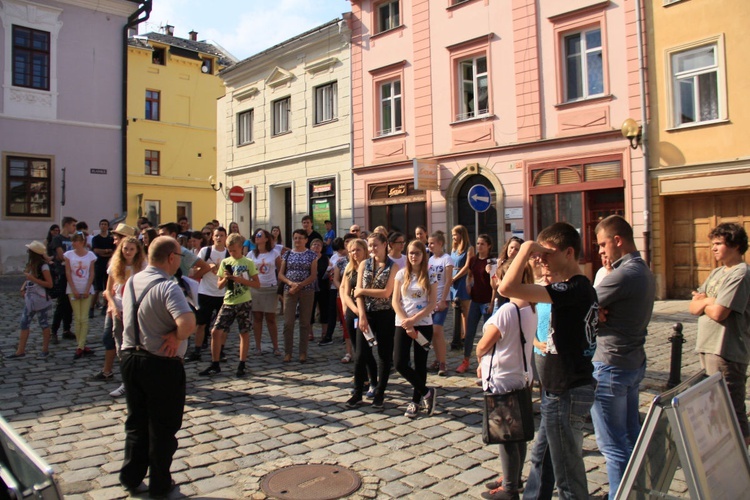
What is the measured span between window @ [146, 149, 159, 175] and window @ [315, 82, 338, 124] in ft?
71.0

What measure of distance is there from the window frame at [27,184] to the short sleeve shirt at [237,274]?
17945 mm

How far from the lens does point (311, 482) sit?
168 inches

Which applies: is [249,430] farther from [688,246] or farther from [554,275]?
[688,246]

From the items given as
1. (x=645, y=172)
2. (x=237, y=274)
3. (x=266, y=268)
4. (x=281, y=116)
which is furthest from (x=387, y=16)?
(x=237, y=274)

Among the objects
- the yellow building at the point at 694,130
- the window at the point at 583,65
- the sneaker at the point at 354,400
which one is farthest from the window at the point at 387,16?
the sneaker at the point at 354,400

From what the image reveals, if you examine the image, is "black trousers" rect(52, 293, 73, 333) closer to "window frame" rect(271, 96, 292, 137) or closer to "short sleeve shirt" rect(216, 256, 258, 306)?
"short sleeve shirt" rect(216, 256, 258, 306)

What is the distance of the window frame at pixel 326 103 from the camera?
22109mm

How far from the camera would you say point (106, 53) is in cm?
2381

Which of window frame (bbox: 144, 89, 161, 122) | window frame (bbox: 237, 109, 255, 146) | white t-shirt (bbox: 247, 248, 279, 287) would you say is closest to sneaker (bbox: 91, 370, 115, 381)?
white t-shirt (bbox: 247, 248, 279, 287)

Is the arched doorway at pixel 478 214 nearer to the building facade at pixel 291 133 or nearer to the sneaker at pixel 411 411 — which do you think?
the building facade at pixel 291 133

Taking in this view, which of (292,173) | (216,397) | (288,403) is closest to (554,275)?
(288,403)

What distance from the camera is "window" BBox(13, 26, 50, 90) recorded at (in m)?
21.8

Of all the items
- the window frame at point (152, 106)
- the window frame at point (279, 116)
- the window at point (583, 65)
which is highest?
the window frame at point (152, 106)

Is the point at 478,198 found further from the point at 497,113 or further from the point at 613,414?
the point at 613,414
